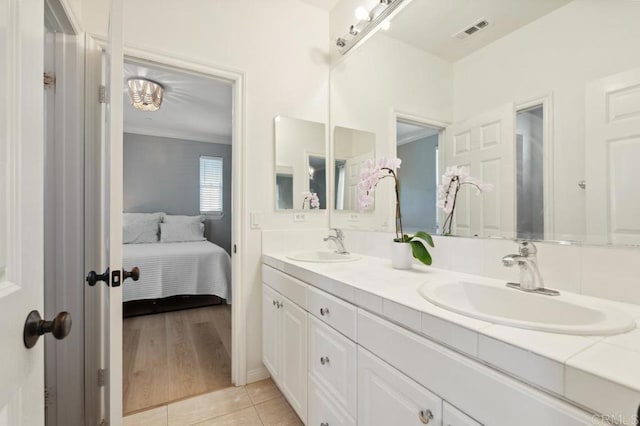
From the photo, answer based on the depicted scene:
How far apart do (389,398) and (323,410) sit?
19.2 inches

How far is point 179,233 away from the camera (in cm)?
446

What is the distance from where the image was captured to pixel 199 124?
4.63 metres

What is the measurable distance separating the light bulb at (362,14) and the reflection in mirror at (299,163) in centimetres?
74

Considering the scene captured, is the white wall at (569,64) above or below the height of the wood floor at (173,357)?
above

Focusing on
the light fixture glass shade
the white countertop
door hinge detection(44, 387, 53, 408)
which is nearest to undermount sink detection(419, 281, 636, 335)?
the white countertop

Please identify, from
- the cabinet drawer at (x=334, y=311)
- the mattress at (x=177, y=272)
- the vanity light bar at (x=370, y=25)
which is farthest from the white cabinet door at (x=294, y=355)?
the mattress at (x=177, y=272)

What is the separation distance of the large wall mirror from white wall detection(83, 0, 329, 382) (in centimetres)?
A: 76

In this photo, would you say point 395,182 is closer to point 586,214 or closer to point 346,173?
point 346,173

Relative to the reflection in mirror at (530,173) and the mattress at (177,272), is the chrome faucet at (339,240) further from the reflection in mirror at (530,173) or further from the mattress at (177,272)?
the mattress at (177,272)

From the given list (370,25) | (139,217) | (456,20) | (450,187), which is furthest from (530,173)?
(139,217)

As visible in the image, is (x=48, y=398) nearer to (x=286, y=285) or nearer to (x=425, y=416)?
(x=286, y=285)

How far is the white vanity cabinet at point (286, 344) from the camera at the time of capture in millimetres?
1391

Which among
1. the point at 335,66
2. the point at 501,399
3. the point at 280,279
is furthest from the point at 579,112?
the point at 335,66

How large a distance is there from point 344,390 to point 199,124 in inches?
182
